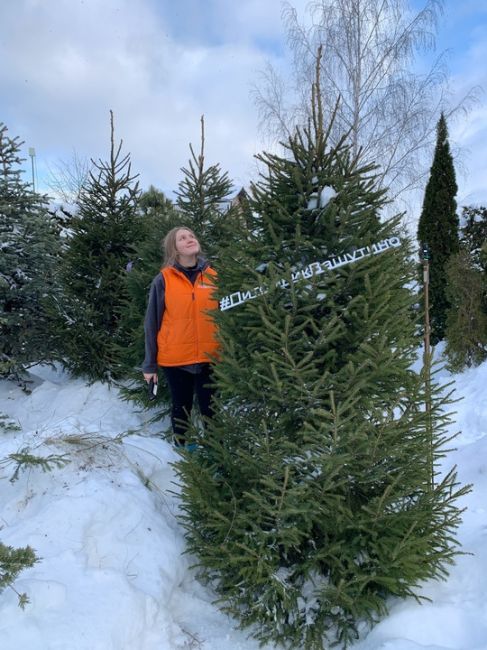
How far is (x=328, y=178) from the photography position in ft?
8.30

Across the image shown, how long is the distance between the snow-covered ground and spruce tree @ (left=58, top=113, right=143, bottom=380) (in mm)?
1906

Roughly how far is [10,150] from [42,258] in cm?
142

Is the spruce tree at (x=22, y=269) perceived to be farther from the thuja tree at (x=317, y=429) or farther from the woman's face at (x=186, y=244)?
the thuja tree at (x=317, y=429)

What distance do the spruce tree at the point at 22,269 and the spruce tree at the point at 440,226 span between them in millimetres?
7422

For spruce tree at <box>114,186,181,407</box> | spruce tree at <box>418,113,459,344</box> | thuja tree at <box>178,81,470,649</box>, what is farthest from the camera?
spruce tree at <box>418,113,459,344</box>

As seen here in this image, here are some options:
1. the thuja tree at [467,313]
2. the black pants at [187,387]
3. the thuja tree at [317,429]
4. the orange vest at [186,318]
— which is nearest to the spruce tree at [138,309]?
the black pants at [187,387]

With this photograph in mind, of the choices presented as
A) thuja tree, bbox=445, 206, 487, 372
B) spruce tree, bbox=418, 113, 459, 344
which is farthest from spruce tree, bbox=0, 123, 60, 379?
spruce tree, bbox=418, 113, 459, 344

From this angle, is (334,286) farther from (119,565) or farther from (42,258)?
(42,258)

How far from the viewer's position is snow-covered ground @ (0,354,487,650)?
7.14 ft

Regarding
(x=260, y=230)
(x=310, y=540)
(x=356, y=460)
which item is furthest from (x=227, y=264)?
(x=310, y=540)

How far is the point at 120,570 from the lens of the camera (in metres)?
2.52

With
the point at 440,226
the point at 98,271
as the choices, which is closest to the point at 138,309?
the point at 98,271

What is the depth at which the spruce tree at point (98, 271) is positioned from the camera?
18.3ft

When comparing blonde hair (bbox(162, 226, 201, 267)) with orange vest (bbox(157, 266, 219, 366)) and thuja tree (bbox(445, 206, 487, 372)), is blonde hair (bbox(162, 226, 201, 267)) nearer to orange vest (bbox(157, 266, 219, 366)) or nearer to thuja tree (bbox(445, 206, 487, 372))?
orange vest (bbox(157, 266, 219, 366))
